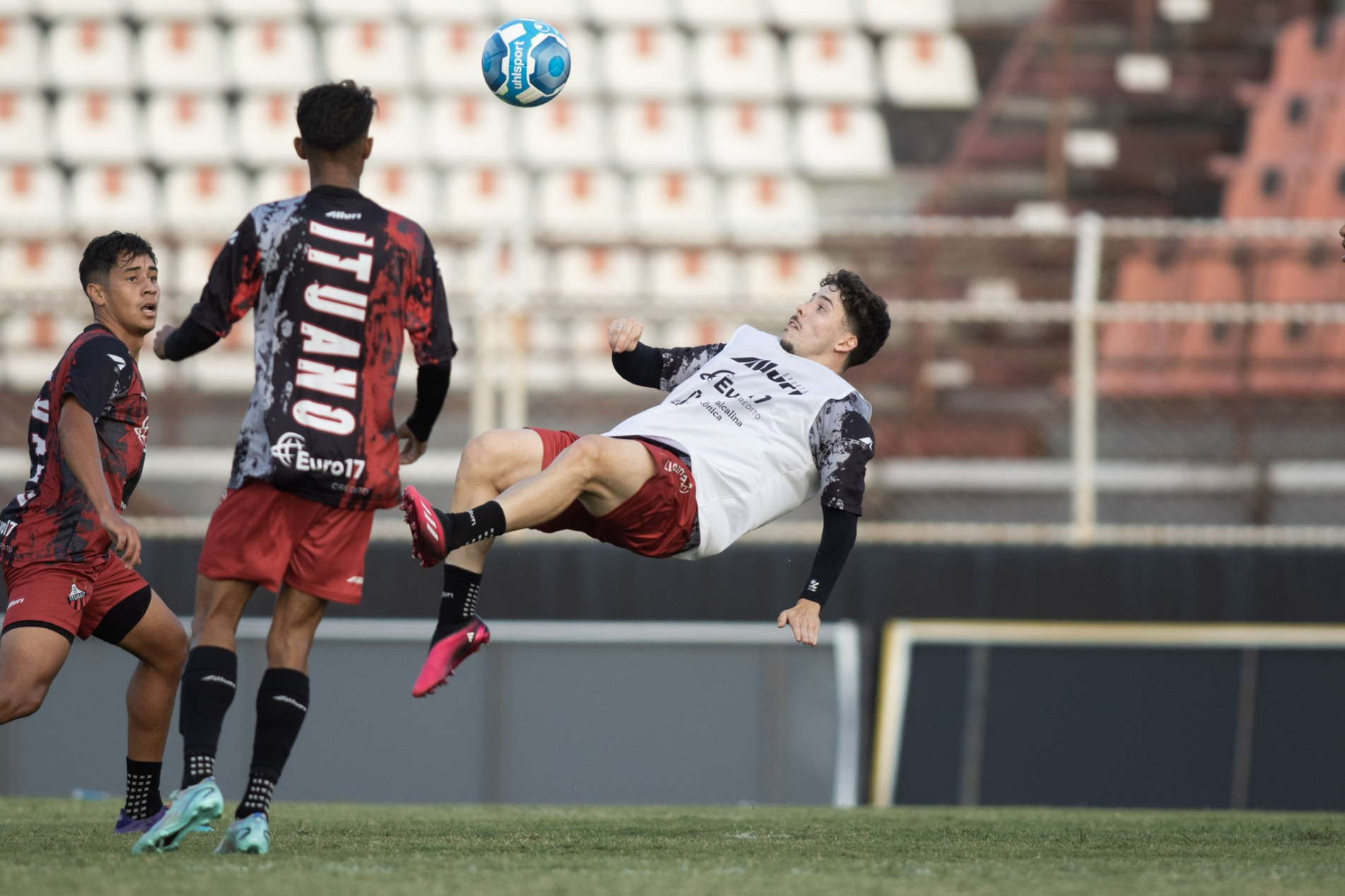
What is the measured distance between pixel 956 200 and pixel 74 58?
6913 millimetres

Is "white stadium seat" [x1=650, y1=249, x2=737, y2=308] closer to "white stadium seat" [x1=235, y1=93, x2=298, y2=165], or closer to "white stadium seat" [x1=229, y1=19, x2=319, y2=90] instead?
"white stadium seat" [x1=235, y1=93, x2=298, y2=165]

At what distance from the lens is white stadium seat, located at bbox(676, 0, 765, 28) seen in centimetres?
1290

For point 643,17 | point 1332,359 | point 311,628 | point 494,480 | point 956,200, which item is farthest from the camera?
point 643,17

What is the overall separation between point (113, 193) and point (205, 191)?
69cm

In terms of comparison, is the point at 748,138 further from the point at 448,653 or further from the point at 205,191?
the point at 448,653

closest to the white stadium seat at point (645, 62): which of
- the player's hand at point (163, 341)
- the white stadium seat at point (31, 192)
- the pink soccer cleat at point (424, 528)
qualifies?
the white stadium seat at point (31, 192)

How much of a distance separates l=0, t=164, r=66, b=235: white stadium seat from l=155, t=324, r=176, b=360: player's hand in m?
8.39

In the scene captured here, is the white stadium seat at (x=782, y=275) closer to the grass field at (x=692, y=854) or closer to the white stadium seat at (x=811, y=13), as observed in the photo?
the white stadium seat at (x=811, y=13)

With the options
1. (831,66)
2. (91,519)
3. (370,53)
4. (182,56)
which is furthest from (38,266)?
(91,519)

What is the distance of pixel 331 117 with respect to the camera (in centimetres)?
389

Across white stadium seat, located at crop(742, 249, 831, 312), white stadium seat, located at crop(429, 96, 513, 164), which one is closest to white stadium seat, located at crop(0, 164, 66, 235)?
white stadium seat, located at crop(429, 96, 513, 164)

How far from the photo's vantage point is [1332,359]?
8.49 meters

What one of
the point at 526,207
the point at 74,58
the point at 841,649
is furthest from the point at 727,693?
the point at 74,58

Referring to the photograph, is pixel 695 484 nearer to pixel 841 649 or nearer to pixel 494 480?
pixel 494 480
